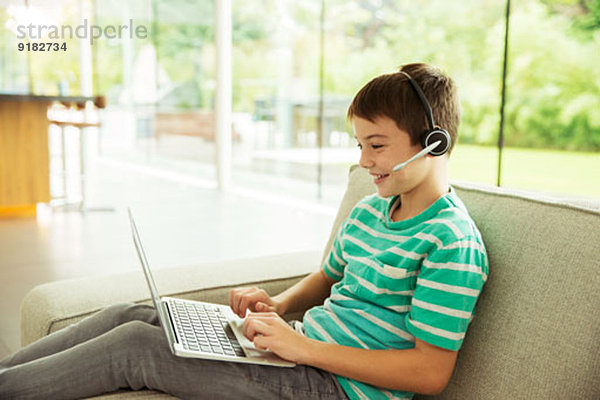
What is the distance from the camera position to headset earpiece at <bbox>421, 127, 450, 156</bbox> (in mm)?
1241

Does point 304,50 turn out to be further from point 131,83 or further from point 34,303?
point 34,303

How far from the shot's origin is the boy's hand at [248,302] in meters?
1.46

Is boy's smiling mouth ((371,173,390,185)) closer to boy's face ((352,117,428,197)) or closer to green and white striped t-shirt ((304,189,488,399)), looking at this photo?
boy's face ((352,117,428,197))

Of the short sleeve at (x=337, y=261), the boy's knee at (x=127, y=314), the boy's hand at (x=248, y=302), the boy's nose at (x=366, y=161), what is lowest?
the boy's knee at (x=127, y=314)

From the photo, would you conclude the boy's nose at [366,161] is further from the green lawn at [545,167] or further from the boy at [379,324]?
the green lawn at [545,167]

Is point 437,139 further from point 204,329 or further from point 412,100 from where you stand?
point 204,329

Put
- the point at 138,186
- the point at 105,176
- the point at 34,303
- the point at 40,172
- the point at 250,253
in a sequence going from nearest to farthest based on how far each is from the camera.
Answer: the point at 34,303 < the point at 250,253 < the point at 40,172 < the point at 138,186 < the point at 105,176

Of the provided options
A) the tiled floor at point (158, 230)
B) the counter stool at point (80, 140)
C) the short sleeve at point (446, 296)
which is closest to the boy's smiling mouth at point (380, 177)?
the short sleeve at point (446, 296)

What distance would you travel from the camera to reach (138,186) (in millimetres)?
7188

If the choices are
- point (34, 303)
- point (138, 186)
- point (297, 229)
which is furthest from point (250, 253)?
point (138, 186)

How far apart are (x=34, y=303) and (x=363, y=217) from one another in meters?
0.97

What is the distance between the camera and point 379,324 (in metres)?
1.25

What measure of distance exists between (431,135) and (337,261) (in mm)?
447

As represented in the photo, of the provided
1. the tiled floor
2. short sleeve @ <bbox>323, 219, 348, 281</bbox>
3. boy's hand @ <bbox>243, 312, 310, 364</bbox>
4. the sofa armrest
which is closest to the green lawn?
the tiled floor
